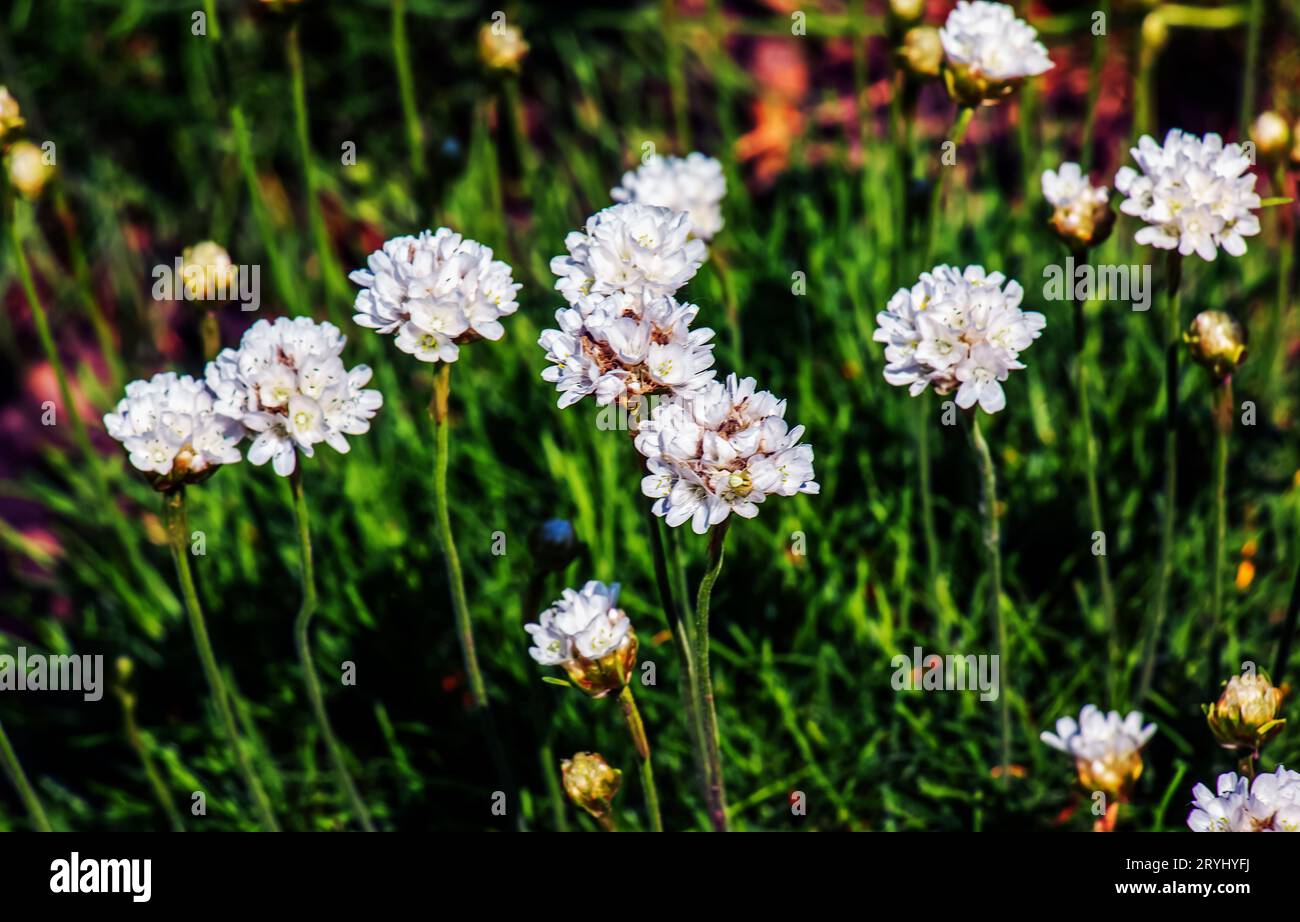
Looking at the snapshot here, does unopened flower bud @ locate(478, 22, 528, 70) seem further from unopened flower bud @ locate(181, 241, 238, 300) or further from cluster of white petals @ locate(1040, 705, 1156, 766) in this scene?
cluster of white petals @ locate(1040, 705, 1156, 766)

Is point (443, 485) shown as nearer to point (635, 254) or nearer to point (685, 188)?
point (635, 254)

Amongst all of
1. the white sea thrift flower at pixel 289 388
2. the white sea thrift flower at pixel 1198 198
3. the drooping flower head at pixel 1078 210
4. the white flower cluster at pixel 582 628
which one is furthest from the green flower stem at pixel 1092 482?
the white sea thrift flower at pixel 289 388

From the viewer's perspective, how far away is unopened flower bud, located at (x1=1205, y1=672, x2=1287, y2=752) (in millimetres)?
1832

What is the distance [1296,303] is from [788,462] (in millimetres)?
2214

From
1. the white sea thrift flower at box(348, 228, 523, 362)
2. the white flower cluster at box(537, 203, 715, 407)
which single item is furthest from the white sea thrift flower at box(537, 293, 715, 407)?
the white sea thrift flower at box(348, 228, 523, 362)

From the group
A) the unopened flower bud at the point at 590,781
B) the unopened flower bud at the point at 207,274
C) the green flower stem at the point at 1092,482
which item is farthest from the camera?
the unopened flower bud at the point at 207,274

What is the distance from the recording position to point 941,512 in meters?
2.80

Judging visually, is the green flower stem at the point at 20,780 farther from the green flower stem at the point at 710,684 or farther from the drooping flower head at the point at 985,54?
the drooping flower head at the point at 985,54

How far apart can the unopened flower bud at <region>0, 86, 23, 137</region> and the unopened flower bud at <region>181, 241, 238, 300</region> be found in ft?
1.11

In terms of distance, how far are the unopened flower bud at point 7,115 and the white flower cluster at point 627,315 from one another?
3.45ft

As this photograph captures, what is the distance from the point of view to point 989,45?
2.12 meters

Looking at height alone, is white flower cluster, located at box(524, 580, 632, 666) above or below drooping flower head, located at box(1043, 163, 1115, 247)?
below

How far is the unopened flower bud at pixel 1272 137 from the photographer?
2402mm

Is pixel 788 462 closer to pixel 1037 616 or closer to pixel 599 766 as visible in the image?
pixel 599 766
